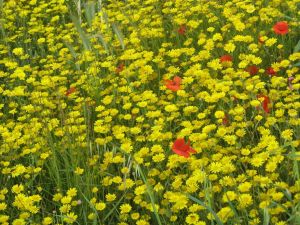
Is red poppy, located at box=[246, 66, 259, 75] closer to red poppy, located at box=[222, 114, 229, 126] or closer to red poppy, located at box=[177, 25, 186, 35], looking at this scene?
red poppy, located at box=[222, 114, 229, 126]

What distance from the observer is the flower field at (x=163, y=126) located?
214cm

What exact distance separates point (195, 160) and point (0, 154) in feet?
3.17

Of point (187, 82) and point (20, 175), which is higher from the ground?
point (187, 82)

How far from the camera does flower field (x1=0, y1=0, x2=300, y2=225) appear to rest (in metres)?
2.14

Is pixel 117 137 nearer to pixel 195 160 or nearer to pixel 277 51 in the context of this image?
pixel 195 160

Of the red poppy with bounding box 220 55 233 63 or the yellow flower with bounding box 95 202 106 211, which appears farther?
the red poppy with bounding box 220 55 233 63

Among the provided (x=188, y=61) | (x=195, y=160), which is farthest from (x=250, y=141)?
(x=188, y=61)

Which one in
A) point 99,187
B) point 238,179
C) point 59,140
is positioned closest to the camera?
point 238,179

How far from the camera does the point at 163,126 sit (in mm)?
2635

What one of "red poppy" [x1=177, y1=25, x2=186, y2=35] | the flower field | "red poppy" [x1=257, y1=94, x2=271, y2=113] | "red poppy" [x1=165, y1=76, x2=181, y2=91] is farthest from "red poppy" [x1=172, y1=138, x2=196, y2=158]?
A: "red poppy" [x1=177, y1=25, x2=186, y2=35]

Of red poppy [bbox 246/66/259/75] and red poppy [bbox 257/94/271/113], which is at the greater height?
red poppy [bbox 246/66/259/75]

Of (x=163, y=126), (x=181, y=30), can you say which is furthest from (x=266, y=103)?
(x=181, y=30)

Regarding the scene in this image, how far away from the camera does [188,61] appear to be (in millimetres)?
3217

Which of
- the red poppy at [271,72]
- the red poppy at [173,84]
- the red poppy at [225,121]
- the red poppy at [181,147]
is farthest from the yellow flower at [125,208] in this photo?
the red poppy at [271,72]
